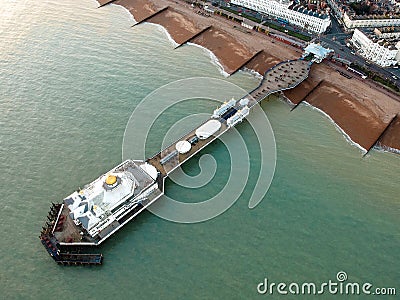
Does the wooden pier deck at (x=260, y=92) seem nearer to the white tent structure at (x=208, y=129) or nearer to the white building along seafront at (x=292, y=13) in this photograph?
the white tent structure at (x=208, y=129)

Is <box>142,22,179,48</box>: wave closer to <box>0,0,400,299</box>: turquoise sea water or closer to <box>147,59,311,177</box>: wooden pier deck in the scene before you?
<box>0,0,400,299</box>: turquoise sea water

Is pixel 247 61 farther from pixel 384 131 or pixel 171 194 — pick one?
pixel 171 194

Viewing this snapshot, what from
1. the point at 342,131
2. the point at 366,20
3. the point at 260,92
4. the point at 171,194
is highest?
the point at 366,20

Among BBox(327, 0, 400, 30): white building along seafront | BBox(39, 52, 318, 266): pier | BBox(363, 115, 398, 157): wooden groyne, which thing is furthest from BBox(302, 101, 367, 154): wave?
BBox(327, 0, 400, 30): white building along seafront

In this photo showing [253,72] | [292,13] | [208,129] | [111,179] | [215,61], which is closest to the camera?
[111,179]

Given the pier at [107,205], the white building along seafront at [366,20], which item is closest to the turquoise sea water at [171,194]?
the pier at [107,205]

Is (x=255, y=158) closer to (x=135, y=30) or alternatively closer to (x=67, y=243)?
(x=67, y=243)

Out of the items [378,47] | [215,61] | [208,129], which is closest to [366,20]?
[378,47]
